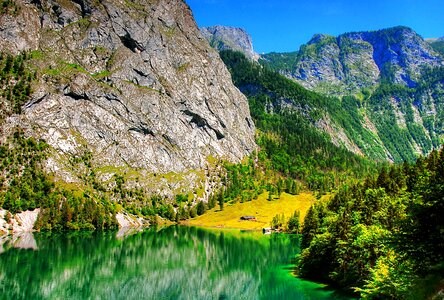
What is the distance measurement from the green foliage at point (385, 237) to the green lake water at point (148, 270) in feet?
20.4

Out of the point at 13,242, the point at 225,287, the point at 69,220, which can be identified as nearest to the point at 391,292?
the point at 225,287

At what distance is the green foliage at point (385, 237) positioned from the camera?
32375mm

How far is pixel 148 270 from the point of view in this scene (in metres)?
98.9

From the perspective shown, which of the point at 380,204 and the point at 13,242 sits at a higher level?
the point at 380,204

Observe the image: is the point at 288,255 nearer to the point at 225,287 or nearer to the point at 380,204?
the point at 225,287

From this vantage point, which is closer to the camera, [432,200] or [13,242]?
[432,200]

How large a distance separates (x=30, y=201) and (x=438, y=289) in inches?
7917

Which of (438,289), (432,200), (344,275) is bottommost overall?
(344,275)

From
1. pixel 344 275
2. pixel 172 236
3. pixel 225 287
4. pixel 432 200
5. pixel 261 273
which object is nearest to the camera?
pixel 432 200

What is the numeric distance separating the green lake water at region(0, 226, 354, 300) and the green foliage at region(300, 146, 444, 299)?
6.20 m

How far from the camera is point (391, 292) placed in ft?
160

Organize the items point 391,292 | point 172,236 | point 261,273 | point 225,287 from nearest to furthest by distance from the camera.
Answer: point 391,292, point 225,287, point 261,273, point 172,236

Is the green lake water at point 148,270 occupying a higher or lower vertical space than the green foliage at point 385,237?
lower

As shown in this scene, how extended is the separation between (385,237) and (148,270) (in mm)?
73257
